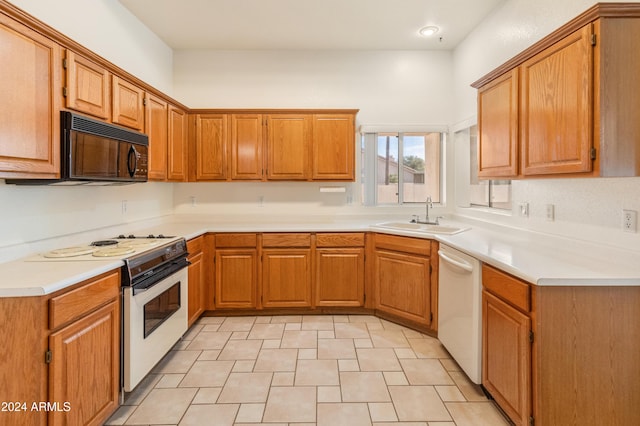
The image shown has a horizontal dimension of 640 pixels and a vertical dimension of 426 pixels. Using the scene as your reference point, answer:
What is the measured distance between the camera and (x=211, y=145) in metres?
3.69

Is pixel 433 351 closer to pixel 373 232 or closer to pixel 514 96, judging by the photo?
pixel 373 232

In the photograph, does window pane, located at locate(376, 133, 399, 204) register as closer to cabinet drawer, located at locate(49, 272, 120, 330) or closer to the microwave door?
the microwave door

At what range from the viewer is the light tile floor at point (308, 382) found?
77.5 inches

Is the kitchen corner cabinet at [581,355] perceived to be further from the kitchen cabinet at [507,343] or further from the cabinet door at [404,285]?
the cabinet door at [404,285]

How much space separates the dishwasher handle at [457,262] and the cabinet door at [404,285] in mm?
318

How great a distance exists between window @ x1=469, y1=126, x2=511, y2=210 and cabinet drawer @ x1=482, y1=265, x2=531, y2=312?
49.7 inches

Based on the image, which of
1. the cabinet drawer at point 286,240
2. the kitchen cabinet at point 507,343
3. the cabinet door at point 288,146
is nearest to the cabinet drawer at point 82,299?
the cabinet drawer at point 286,240

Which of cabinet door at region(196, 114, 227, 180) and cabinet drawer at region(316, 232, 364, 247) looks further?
cabinet door at region(196, 114, 227, 180)

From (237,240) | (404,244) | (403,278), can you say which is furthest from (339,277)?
(237,240)

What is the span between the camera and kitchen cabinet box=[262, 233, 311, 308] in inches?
135

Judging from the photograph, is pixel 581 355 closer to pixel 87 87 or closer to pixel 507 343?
pixel 507 343

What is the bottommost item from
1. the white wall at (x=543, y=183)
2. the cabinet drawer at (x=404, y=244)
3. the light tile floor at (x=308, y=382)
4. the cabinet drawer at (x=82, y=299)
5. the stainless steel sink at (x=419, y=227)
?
the light tile floor at (x=308, y=382)

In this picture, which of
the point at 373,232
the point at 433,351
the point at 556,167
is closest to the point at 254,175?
the point at 373,232

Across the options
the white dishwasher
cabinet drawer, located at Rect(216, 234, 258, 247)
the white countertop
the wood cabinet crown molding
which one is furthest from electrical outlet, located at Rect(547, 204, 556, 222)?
cabinet drawer, located at Rect(216, 234, 258, 247)
